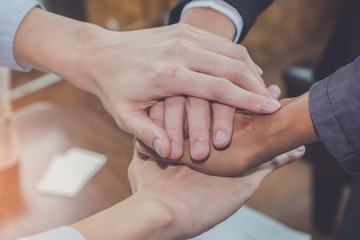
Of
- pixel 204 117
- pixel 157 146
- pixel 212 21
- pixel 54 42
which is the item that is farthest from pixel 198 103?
pixel 54 42

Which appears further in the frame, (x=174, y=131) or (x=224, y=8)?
(x=224, y=8)

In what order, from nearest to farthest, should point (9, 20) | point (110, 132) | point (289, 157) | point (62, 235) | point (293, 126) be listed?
1. point (62, 235)
2. point (293, 126)
3. point (289, 157)
4. point (9, 20)
5. point (110, 132)

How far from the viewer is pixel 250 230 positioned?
1.25 meters

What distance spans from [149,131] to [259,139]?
24 centimetres

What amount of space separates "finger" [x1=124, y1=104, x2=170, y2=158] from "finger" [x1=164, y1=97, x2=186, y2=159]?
0.03m

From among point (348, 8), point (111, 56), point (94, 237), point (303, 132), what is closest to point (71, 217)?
point (94, 237)

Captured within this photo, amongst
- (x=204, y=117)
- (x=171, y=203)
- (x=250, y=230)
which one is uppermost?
(x=204, y=117)

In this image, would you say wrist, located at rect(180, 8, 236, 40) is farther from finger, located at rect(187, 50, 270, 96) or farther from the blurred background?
the blurred background

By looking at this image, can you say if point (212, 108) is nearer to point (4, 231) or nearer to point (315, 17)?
point (4, 231)

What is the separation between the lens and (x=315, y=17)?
383cm

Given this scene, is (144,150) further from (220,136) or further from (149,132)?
(220,136)

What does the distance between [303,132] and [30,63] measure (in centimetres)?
72

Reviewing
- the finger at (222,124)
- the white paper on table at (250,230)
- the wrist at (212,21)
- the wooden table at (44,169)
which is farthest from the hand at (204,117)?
the white paper on table at (250,230)

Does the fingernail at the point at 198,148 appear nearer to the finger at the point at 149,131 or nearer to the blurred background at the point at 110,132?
the finger at the point at 149,131
